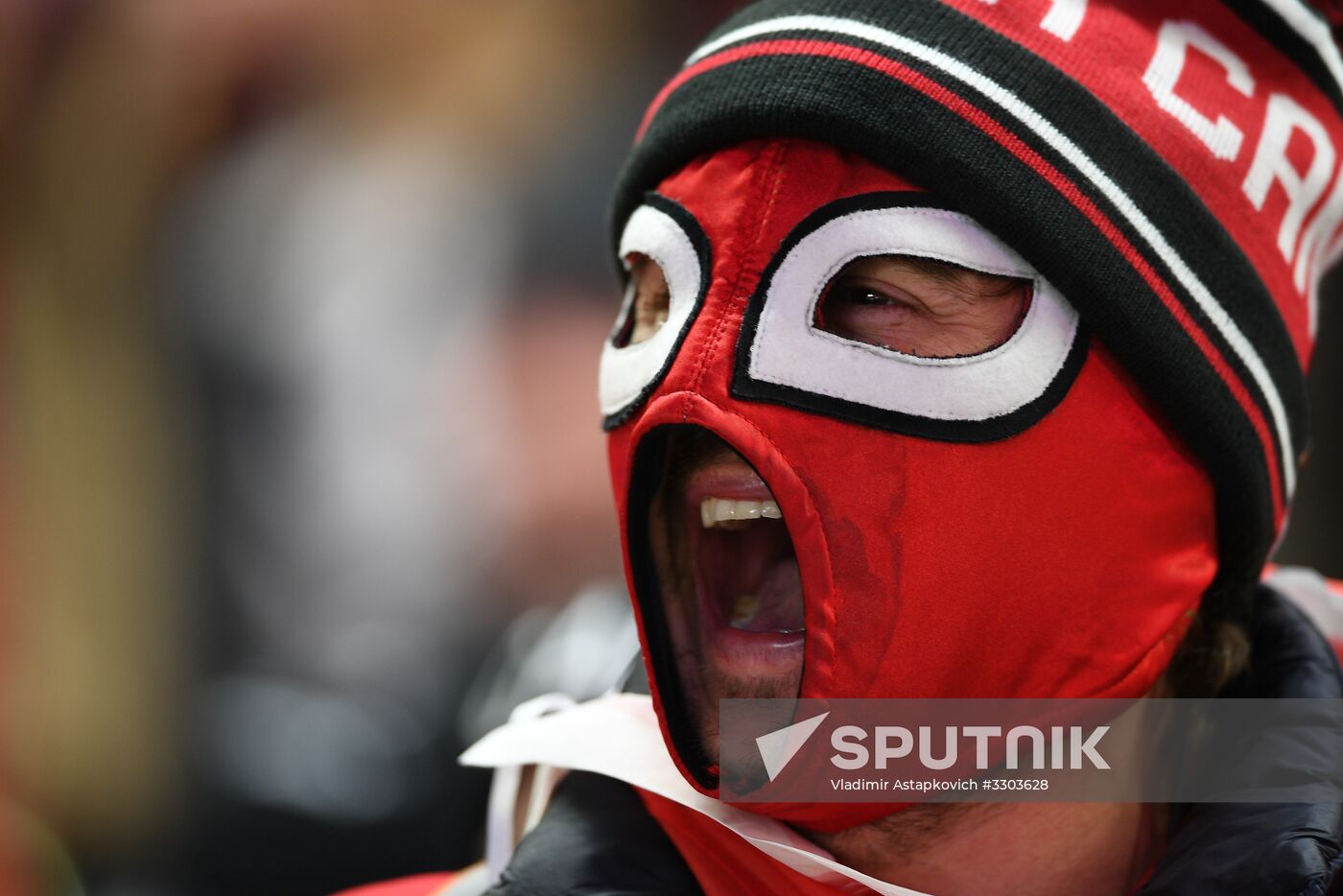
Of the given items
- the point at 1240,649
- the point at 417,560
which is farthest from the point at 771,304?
the point at 417,560

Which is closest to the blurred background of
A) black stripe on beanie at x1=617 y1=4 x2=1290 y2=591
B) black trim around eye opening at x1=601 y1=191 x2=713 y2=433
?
black trim around eye opening at x1=601 y1=191 x2=713 y2=433

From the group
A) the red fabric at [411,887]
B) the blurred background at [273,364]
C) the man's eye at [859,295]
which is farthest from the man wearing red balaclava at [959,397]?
the blurred background at [273,364]

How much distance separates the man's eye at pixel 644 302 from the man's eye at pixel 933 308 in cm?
18

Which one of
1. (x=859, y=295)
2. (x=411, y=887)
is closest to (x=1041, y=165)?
(x=859, y=295)

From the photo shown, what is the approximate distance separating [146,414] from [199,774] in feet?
2.96

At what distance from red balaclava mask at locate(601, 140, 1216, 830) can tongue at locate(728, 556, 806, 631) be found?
0.18 m

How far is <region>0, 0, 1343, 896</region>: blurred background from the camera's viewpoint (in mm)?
2787

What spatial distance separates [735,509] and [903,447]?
7.3 inches

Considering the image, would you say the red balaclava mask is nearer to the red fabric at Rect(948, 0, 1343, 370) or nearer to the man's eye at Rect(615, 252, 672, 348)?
the man's eye at Rect(615, 252, 672, 348)

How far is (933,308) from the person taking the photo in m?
1.03

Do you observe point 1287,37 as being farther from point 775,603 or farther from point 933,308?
point 775,603

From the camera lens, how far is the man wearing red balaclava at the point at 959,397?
987 mm

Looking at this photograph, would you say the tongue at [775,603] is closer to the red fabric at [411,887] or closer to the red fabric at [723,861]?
the red fabric at [723,861]

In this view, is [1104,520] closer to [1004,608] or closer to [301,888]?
[1004,608]
